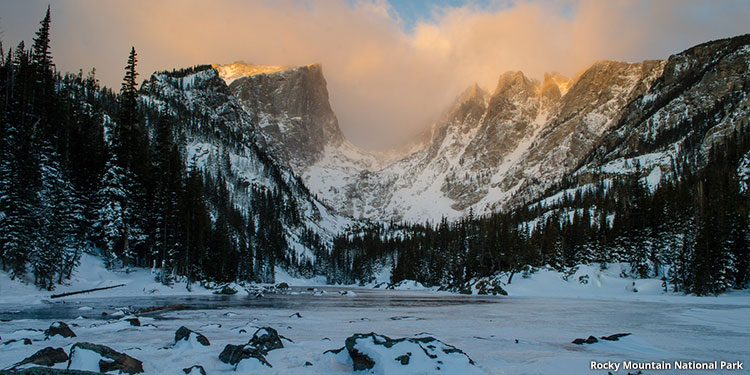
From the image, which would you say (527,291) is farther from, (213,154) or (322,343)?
(213,154)

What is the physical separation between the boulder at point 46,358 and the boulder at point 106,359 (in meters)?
0.77

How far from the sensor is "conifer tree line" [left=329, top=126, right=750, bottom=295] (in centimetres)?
5459

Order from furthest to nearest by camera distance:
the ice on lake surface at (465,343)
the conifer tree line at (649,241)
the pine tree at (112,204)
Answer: the conifer tree line at (649,241)
the pine tree at (112,204)
the ice on lake surface at (465,343)

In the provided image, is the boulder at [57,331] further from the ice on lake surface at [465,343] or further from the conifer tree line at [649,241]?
the conifer tree line at [649,241]

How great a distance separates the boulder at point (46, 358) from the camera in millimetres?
9539

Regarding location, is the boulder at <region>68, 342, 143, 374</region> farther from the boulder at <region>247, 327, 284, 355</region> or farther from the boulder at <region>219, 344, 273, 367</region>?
the boulder at <region>247, 327, 284, 355</region>

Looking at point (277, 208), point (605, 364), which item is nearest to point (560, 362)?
point (605, 364)

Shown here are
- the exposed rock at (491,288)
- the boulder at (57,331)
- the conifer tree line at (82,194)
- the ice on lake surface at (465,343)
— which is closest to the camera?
the ice on lake surface at (465,343)

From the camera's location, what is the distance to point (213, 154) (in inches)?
6560

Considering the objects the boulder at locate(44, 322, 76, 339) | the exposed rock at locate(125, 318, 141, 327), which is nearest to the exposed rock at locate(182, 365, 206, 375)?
the boulder at locate(44, 322, 76, 339)

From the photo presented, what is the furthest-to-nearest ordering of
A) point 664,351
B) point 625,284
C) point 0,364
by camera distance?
point 625,284
point 664,351
point 0,364

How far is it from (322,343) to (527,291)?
69.1 metres

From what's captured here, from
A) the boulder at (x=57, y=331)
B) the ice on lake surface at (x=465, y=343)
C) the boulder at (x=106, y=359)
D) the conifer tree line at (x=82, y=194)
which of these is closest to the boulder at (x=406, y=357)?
the ice on lake surface at (x=465, y=343)

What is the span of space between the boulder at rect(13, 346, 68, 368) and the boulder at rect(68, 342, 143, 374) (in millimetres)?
765
